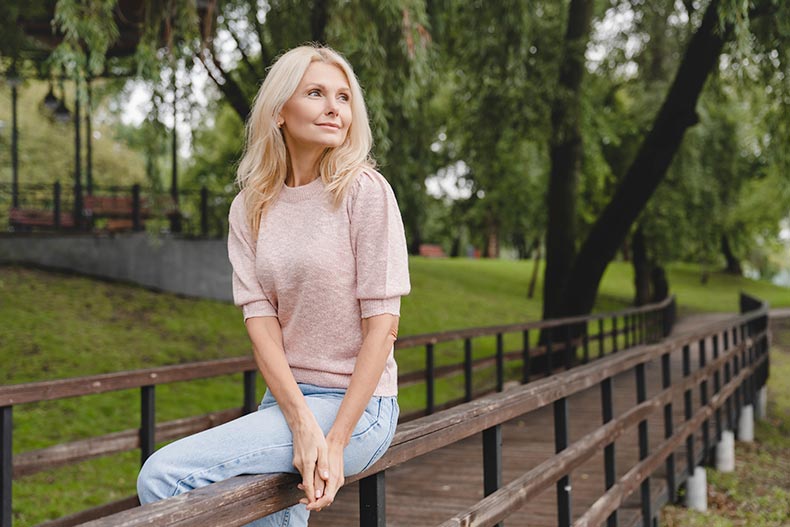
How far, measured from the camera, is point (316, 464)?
2.01 meters

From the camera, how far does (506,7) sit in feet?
32.4

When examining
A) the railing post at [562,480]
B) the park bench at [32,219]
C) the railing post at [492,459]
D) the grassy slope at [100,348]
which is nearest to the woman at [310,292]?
the railing post at [492,459]

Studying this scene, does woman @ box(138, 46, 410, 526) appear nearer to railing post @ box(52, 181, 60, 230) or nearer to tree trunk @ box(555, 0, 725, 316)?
tree trunk @ box(555, 0, 725, 316)

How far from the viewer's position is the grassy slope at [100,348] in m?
7.59

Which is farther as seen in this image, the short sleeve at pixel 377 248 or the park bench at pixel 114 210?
the park bench at pixel 114 210

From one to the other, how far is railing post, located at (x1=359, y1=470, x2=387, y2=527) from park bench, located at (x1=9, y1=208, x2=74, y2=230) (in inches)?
655

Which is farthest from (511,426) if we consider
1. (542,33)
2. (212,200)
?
(212,200)

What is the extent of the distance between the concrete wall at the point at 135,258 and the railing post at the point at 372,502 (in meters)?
14.7

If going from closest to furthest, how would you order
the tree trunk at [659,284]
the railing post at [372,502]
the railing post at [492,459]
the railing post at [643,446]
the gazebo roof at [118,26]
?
the railing post at [372,502], the railing post at [492,459], the railing post at [643,446], the gazebo roof at [118,26], the tree trunk at [659,284]

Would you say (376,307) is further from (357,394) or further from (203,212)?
(203,212)

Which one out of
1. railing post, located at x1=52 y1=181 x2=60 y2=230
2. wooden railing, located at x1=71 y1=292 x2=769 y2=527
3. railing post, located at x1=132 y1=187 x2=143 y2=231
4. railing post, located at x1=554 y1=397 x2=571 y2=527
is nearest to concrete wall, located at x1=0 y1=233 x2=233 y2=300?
railing post, located at x1=132 y1=187 x2=143 y2=231

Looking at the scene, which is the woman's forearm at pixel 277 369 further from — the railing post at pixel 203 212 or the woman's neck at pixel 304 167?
the railing post at pixel 203 212

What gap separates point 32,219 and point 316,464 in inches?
678

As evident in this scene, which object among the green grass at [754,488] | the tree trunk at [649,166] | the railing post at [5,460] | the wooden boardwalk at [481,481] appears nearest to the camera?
the railing post at [5,460]
